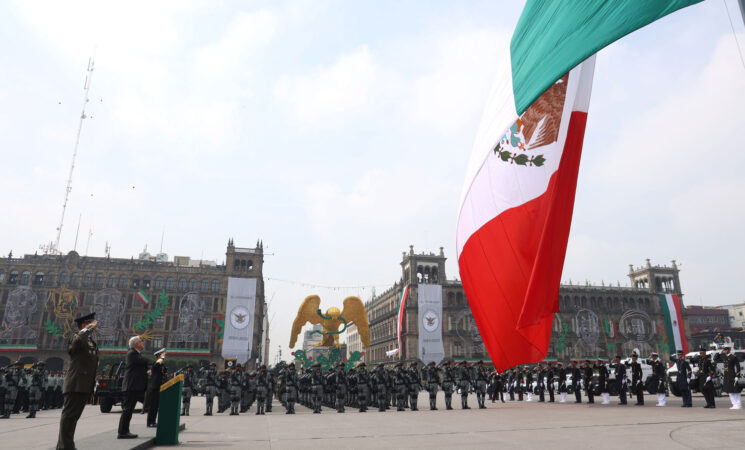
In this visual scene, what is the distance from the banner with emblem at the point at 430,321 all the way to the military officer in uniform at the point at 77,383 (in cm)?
5423

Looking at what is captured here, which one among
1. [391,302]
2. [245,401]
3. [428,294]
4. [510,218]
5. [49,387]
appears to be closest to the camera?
[510,218]

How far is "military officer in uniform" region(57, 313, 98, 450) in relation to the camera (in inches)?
212

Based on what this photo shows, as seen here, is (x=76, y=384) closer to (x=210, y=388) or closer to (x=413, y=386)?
(x=210, y=388)

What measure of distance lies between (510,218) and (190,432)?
7.38 metres

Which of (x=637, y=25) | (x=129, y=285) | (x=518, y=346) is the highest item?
(x=129, y=285)

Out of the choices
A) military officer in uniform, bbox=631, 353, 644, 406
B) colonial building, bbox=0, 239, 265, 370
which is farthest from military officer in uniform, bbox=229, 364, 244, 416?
colonial building, bbox=0, 239, 265, 370

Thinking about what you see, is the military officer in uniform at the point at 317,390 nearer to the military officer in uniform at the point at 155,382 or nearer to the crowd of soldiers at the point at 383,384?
the crowd of soldiers at the point at 383,384

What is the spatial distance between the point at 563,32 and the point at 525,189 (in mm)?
3217

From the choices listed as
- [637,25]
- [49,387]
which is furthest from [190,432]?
[49,387]

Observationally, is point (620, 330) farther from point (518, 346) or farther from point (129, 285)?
point (518, 346)

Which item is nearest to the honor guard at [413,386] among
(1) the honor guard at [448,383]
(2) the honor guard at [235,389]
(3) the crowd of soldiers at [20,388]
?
(1) the honor guard at [448,383]

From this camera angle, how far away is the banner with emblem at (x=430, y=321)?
5891cm

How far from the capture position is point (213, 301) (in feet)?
207

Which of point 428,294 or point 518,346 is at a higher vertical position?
point 428,294
